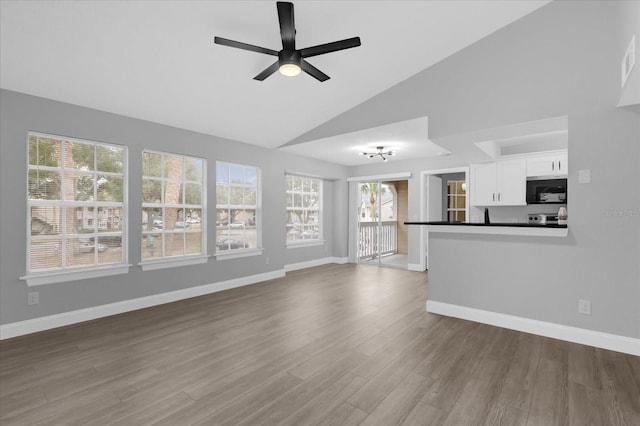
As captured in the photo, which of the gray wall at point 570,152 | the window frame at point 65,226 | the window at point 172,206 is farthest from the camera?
the window at point 172,206

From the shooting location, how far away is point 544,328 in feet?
10.4

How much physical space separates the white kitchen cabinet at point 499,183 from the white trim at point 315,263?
135 inches

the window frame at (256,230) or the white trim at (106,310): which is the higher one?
the window frame at (256,230)

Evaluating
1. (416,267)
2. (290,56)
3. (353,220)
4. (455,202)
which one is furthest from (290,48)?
(455,202)

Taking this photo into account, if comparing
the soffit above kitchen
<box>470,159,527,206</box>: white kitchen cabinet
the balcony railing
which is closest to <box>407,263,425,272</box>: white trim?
the balcony railing

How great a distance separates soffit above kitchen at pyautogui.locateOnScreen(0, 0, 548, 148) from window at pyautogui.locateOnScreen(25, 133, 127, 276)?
569 mm

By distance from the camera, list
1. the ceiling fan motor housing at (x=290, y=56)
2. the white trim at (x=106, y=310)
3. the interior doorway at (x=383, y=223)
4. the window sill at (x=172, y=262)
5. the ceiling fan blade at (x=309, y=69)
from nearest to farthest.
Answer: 1. the ceiling fan motor housing at (x=290, y=56)
2. the ceiling fan blade at (x=309, y=69)
3. the white trim at (x=106, y=310)
4. the window sill at (x=172, y=262)
5. the interior doorway at (x=383, y=223)

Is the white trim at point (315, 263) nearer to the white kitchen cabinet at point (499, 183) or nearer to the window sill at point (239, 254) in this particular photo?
the window sill at point (239, 254)

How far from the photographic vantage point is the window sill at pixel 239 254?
16.9 feet

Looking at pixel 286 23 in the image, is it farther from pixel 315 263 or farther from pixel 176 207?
pixel 315 263

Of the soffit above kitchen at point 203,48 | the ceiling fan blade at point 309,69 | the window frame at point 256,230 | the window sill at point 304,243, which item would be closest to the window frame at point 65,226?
the soffit above kitchen at point 203,48

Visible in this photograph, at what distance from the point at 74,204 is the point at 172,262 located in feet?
4.58

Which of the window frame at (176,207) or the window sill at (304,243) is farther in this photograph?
the window sill at (304,243)

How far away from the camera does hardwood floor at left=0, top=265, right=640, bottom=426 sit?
1.94 metres
